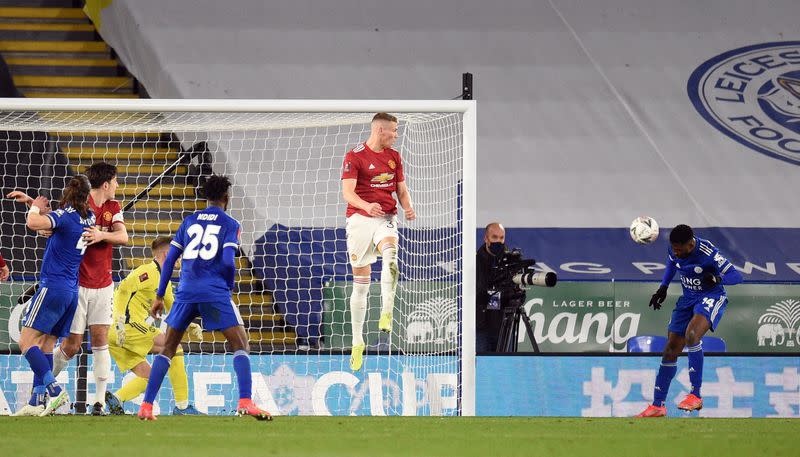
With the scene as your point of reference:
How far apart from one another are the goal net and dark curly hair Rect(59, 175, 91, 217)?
1.20 meters

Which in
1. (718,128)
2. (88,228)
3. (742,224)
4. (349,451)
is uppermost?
(718,128)

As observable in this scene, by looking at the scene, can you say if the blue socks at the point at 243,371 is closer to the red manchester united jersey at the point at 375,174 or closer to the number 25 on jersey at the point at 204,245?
the number 25 on jersey at the point at 204,245

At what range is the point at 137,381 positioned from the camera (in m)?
9.50

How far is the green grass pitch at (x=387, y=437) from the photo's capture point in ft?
17.9

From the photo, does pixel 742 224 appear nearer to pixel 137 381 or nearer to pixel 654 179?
pixel 654 179

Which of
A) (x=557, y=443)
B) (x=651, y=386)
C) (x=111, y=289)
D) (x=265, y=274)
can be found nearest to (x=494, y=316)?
(x=651, y=386)

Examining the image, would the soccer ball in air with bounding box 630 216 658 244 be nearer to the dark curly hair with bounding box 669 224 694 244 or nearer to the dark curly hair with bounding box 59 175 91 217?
the dark curly hair with bounding box 669 224 694 244

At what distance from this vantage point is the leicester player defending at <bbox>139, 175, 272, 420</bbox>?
682 centimetres

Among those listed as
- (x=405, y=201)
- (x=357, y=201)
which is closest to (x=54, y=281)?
(x=357, y=201)

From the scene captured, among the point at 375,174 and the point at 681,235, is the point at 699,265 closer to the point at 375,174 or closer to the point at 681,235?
the point at 681,235

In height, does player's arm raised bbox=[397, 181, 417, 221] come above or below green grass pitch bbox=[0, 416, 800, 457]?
above

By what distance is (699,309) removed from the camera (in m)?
9.37

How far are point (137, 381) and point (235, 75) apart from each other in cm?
614

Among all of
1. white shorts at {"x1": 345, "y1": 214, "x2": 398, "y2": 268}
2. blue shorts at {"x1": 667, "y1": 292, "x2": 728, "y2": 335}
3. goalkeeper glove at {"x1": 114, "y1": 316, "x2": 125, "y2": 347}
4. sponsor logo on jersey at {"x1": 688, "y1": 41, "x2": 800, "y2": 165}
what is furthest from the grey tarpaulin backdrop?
goalkeeper glove at {"x1": 114, "y1": 316, "x2": 125, "y2": 347}
